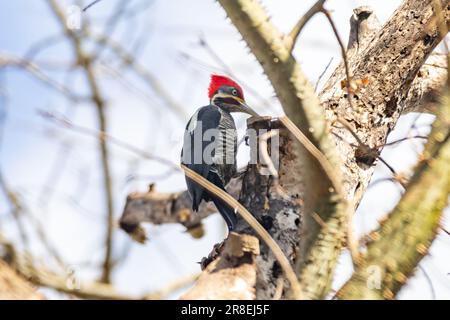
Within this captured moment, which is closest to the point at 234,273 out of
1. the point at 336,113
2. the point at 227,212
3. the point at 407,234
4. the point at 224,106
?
the point at 407,234

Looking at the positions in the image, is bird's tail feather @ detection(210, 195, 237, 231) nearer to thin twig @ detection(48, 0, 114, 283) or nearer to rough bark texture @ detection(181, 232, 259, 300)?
thin twig @ detection(48, 0, 114, 283)

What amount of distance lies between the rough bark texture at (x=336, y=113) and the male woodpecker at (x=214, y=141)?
3.27 ft

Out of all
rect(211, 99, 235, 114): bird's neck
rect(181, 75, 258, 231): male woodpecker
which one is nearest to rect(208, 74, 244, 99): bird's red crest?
rect(181, 75, 258, 231): male woodpecker

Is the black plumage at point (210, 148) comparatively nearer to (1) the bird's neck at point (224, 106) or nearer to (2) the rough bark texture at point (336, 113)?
(1) the bird's neck at point (224, 106)

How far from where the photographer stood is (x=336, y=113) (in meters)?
3.07

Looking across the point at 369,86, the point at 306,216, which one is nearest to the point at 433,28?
the point at 369,86

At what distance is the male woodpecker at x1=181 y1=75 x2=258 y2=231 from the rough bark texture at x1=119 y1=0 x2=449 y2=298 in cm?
100

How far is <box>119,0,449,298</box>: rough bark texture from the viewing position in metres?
2.10

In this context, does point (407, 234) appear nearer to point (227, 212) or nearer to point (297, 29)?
point (297, 29)

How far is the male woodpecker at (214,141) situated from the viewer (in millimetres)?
4102

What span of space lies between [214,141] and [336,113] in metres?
1.45

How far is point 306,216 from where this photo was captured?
2.16 metres

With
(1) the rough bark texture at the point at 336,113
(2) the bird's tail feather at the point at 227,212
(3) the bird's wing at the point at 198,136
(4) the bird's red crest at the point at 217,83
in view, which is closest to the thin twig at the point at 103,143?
(1) the rough bark texture at the point at 336,113
